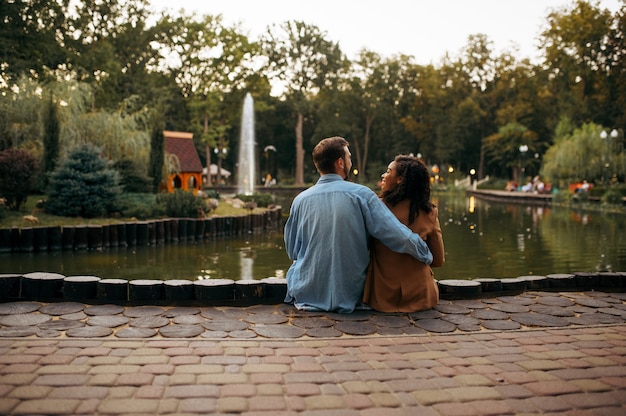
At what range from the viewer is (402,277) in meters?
5.22

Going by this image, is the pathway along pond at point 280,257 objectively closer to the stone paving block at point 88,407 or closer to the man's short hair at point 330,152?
the man's short hair at point 330,152

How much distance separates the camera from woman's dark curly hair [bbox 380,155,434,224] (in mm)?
5332

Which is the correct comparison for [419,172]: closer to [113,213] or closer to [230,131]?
[113,213]

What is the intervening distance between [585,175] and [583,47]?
51.7 ft

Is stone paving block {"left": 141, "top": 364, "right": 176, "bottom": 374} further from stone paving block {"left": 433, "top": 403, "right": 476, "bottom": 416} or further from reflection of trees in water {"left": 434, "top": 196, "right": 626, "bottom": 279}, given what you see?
reflection of trees in water {"left": 434, "top": 196, "right": 626, "bottom": 279}

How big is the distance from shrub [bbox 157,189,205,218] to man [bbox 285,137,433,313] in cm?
1262

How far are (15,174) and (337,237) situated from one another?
1332 centimetres

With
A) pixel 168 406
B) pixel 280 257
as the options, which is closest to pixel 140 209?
pixel 280 257

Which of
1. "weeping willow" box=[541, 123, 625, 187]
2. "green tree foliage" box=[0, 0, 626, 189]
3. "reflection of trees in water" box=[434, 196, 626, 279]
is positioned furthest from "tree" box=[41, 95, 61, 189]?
"weeping willow" box=[541, 123, 625, 187]

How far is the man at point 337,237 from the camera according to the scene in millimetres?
5152

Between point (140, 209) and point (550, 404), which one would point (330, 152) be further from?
point (140, 209)

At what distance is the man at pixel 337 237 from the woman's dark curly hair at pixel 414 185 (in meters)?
0.29

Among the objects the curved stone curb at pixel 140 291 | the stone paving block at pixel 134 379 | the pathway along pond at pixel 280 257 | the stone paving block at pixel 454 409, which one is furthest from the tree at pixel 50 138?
the stone paving block at pixel 454 409

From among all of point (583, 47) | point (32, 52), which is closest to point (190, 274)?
point (32, 52)
